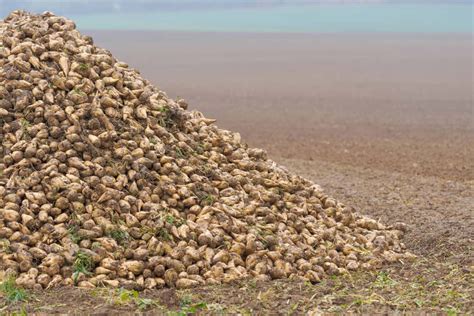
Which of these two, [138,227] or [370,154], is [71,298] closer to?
[138,227]

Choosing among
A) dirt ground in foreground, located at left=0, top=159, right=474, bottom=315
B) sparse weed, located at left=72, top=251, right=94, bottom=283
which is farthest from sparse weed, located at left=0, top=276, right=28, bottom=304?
sparse weed, located at left=72, top=251, right=94, bottom=283

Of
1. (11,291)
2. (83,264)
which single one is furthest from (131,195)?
(11,291)

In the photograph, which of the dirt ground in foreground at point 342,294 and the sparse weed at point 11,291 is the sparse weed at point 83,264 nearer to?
the dirt ground in foreground at point 342,294

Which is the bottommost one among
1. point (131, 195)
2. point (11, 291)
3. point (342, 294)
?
point (342, 294)

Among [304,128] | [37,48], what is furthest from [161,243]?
[304,128]

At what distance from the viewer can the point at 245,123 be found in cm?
2362

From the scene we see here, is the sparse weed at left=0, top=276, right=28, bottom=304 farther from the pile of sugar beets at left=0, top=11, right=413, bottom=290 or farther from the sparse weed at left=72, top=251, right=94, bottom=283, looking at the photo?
the sparse weed at left=72, top=251, right=94, bottom=283

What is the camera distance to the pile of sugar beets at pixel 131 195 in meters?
6.41

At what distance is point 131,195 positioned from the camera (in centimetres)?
685

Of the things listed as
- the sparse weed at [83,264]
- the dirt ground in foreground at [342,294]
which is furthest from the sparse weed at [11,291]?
the sparse weed at [83,264]

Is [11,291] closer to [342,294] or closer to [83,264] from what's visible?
[83,264]

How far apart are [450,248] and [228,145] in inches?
85.1

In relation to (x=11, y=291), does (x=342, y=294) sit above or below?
below

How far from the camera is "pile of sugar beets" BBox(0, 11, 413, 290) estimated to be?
6.41 m
